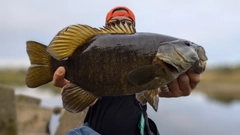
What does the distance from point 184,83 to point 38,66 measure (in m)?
1.10

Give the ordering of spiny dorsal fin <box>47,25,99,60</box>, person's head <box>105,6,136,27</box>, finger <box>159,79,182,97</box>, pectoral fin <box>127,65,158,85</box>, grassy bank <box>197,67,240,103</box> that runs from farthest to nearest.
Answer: grassy bank <box>197,67,240,103</box>
person's head <box>105,6,136,27</box>
finger <box>159,79,182,97</box>
spiny dorsal fin <box>47,25,99,60</box>
pectoral fin <box>127,65,158,85</box>

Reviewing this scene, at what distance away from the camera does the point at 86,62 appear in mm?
2336

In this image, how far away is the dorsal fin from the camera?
2330 mm

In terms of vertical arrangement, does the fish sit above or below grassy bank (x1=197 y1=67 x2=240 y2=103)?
above

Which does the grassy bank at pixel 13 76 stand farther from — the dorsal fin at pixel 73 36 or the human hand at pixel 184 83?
the dorsal fin at pixel 73 36

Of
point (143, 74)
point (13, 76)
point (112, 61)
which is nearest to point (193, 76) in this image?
point (143, 74)

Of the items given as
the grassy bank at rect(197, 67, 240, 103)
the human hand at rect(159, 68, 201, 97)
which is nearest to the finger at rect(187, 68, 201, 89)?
the human hand at rect(159, 68, 201, 97)

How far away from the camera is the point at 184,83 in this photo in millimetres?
2607

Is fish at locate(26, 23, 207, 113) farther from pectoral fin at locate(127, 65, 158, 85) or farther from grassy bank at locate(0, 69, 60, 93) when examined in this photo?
grassy bank at locate(0, 69, 60, 93)

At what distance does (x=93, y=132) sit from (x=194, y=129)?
400 inches

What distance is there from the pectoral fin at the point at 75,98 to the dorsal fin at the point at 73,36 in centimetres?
23

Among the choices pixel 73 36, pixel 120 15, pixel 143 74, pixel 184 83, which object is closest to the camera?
pixel 143 74

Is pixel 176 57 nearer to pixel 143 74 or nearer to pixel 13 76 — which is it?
pixel 143 74

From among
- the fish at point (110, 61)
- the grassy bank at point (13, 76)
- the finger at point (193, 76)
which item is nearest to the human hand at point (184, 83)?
the finger at point (193, 76)
